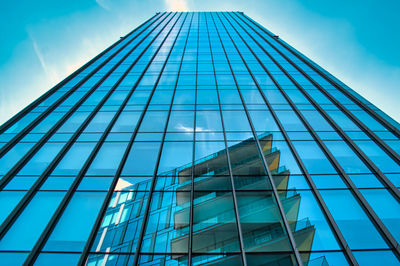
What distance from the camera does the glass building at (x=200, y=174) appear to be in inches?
314

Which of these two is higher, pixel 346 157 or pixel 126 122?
pixel 126 122

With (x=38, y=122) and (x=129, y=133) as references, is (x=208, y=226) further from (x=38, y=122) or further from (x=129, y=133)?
(x=38, y=122)

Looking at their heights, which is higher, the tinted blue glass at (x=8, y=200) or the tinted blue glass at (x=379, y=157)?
the tinted blue glass at (x=379, y=157)

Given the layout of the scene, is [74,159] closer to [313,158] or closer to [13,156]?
[13,156]

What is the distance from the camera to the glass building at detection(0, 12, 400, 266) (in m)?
7.97

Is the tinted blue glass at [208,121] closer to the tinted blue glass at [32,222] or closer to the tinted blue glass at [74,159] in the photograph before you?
the tinted blue glass at [74,159]

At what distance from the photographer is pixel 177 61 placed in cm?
2289

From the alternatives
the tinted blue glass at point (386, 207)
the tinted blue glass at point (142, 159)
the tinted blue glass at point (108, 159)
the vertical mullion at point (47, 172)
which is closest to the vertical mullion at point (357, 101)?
the tinted blue glass at point (386, 207)

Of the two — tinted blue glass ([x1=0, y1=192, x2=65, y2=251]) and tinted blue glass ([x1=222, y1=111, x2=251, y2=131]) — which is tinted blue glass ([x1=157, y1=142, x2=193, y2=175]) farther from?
tinted blue glass ([x1=0, y1=192, x2=65, y2=251])

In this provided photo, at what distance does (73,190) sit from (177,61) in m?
16.4

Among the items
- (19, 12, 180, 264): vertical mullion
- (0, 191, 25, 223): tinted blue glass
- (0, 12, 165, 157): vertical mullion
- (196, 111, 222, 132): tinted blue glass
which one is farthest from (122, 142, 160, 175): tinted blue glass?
(0, 12, 165, 157): vertical mullion

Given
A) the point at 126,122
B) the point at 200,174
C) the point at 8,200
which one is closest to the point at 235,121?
the point at 200,174

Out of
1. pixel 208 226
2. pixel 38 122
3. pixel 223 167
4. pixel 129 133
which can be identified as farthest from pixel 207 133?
pixel 38 122

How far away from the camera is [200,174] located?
1077 cm
